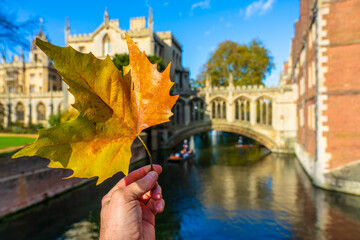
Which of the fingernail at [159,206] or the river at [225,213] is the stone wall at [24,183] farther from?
the fingernail at [159,206]

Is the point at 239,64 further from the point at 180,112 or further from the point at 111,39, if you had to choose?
the point at 111,39

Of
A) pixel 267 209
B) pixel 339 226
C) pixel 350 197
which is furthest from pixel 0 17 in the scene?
pixel 350 197

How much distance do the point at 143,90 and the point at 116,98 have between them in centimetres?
16

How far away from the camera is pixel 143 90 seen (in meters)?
1.33

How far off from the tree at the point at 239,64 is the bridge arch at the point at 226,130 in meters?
8.04

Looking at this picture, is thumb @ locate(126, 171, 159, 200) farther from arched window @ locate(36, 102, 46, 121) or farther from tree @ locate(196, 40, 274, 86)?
arched window @ locate(36, 102, 46, 121)

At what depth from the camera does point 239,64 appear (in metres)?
33.2

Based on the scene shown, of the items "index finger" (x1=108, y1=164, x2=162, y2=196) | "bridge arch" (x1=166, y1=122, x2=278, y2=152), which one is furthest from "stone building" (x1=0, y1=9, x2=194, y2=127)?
"index finger" (x1=108, y1=164, x2=162, y2=196)

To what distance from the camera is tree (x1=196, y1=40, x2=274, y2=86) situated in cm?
3297

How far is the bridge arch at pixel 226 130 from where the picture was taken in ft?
86.6

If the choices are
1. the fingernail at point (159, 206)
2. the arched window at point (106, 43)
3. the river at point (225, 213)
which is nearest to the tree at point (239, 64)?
the arched window at point (106, 43)

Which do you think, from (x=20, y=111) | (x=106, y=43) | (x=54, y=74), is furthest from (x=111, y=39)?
(x=54, y=74)

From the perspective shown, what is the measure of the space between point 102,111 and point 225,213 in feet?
35.8

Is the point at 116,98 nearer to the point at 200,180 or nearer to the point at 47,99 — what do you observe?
the point at 200,180
